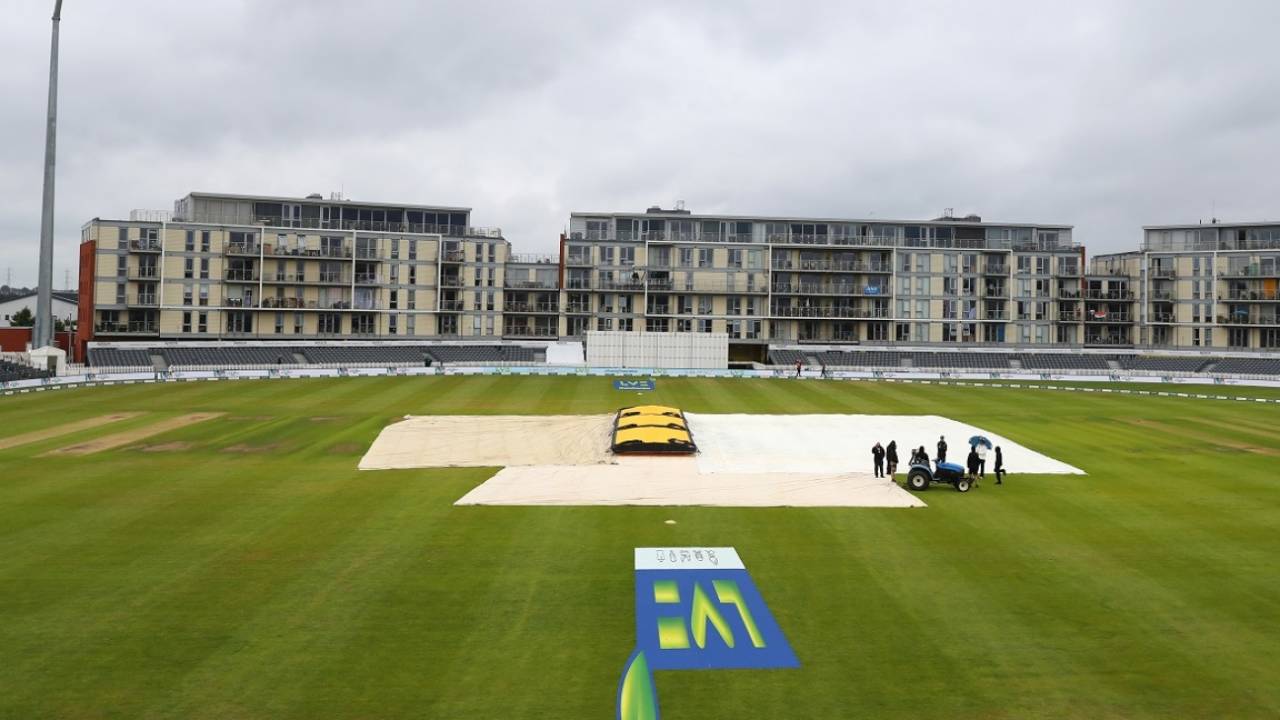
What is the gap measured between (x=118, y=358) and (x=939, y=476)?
Result: 83.1 metres

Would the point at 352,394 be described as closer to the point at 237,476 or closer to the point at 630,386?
the point at 630,386

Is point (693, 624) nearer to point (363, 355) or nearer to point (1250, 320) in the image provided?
point (363, 355)

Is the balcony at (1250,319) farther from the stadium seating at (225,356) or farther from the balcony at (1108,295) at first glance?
the stadium seating at (225,356)

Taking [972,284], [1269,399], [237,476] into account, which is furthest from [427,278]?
[1269,399]

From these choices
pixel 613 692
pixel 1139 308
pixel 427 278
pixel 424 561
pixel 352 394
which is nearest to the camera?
pixel 613 692

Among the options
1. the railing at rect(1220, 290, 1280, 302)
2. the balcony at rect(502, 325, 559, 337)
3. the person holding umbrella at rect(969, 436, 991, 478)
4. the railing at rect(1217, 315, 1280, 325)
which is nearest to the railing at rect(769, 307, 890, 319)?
the balcony at rect(502, 325, 559, 337)

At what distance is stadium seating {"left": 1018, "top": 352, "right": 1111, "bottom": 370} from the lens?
348 ft

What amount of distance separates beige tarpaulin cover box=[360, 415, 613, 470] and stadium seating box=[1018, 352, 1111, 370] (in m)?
75.5

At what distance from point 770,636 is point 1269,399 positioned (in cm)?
7129

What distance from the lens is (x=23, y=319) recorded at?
478 ft

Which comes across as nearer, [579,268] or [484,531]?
[484,531]

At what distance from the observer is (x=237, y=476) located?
1314 inches

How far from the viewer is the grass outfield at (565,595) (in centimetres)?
1441

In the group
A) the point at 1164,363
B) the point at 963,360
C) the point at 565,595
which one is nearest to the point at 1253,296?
the point at 1164,363
